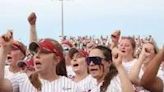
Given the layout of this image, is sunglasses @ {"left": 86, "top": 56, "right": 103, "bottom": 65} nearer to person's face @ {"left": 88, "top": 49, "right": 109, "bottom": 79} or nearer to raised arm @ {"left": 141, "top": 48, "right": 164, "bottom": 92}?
person's face @ {"left": 88, "top": 49, "right": 109, "bottom": 79}

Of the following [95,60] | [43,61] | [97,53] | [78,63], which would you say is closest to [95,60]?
[95,60]

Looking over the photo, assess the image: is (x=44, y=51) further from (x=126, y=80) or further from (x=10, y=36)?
(x=126, y=80)

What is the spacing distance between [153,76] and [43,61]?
1.26 metres

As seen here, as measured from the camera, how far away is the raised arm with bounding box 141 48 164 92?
5250mm

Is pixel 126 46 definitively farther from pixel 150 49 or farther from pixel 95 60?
pixel 95 60

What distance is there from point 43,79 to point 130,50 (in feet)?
8.46

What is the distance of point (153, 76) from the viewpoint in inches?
210

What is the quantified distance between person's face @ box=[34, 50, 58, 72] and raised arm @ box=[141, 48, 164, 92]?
1.09 m

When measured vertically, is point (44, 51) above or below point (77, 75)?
above

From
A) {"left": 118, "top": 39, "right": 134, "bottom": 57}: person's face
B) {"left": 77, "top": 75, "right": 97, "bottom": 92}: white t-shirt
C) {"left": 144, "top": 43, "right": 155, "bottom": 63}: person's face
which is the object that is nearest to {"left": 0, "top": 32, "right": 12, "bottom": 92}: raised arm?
{"left": 77, "top": 75, "right": 97, "bottom": 92}: white t-shirt

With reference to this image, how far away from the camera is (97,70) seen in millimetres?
5820

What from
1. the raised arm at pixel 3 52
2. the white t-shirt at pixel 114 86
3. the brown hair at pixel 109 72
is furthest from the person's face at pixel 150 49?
the raised arm at pixel 3 52

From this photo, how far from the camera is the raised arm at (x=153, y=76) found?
17.2 feet

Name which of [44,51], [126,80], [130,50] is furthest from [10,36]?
[130,50]
